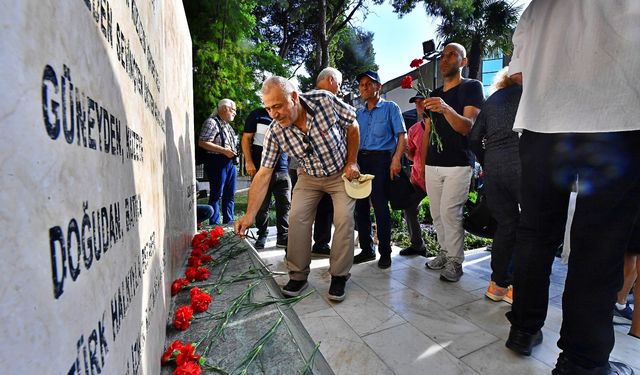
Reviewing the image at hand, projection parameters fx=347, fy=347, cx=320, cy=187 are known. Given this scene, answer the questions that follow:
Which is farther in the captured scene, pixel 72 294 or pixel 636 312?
pixel 636 312

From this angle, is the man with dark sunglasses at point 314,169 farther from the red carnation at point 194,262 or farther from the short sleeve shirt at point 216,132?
the short sleeve shirt at point 216,132

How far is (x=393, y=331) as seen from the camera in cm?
204

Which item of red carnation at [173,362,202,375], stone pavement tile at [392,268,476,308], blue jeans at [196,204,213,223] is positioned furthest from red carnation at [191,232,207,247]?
red carnation at [173,362,202,375]

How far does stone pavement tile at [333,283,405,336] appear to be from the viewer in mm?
2111

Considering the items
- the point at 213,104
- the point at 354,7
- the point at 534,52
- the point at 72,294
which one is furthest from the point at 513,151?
the point at 354,7

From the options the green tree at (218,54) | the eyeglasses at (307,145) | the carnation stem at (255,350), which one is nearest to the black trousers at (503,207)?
the eyeglasses at (307,145)

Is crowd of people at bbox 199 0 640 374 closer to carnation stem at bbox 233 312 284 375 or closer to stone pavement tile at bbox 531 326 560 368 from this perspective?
stone pavement tile at bbox 531 326 560 368

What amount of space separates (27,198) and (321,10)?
10927 mm

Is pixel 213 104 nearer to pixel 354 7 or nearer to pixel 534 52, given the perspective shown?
pixel 534 52

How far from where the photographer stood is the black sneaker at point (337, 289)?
2.48m

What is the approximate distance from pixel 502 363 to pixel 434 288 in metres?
0.99

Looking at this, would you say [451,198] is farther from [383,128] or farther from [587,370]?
[587,370]

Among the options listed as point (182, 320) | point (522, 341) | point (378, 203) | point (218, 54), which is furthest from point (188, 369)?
point (218, 54)

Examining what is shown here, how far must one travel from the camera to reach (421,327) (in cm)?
208
